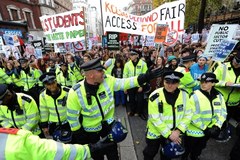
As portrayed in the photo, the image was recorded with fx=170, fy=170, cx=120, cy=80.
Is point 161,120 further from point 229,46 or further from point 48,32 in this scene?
point 48,32

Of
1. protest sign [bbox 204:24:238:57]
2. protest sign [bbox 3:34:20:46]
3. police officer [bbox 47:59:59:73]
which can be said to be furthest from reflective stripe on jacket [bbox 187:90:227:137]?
protest sign [bbox 3:34:20:46]

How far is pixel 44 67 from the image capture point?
24.8ft

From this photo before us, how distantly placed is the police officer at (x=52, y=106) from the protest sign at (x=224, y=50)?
3.37 meters

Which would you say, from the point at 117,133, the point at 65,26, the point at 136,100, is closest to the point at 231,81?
the point at 136,100

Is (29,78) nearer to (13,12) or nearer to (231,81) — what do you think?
(231,81)

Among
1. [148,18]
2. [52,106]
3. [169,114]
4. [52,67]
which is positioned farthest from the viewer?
[52,67]

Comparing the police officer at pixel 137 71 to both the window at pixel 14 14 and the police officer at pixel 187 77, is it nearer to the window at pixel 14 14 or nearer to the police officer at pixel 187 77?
the police officer at pixel 187 77

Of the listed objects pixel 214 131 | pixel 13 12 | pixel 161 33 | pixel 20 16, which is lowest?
pixel 214 131

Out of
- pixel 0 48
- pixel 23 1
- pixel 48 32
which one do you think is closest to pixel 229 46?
pixel 48 32

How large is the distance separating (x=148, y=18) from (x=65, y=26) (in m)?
3.06

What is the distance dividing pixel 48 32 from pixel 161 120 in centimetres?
595

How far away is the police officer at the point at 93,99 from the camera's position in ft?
7.97

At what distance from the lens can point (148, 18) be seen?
5.31 meters

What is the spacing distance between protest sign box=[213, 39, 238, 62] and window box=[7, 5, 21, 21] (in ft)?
94.8
